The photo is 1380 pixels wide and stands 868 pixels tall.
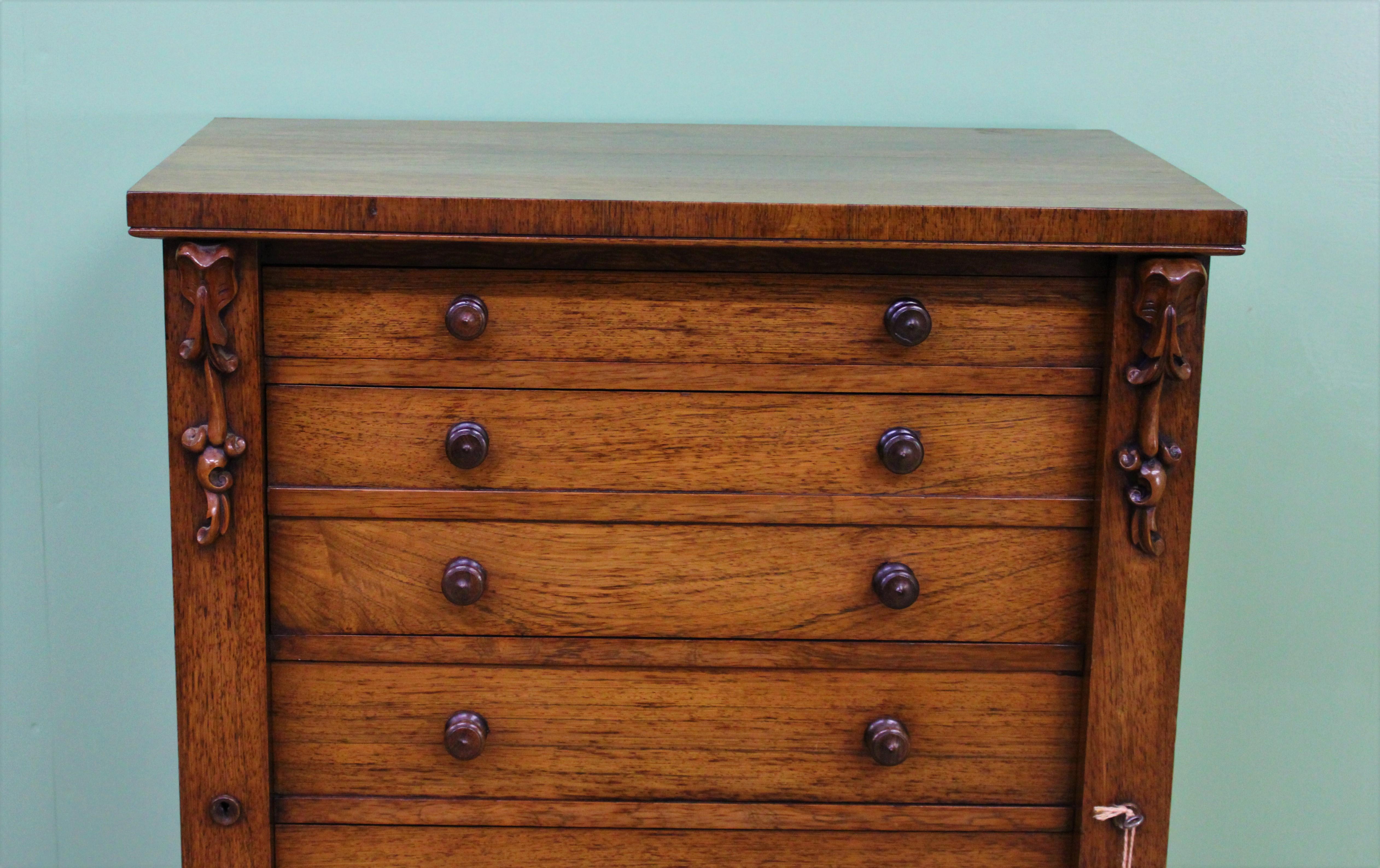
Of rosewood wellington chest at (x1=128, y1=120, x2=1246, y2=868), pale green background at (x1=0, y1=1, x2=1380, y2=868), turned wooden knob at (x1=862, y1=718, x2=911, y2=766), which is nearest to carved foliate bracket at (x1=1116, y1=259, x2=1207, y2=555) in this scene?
rosewood wellington chest at (x1=128, y1=120, x2=1246, y2=868)

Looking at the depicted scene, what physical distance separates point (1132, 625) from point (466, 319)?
0.67m

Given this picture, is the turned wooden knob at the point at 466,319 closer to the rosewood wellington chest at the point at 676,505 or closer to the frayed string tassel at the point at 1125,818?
the rosewood wellington chest at the point at 676,505

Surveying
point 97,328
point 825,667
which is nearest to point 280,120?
point 97,328

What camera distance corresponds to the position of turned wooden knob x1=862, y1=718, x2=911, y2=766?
4.26 feet

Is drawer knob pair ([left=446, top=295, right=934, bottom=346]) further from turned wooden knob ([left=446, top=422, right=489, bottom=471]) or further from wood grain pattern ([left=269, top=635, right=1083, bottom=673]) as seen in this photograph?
wood grain pattern ([left=269, top=635, right=1083, bottom=673])

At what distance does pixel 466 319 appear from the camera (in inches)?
47.8

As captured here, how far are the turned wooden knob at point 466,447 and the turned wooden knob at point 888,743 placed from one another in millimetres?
451

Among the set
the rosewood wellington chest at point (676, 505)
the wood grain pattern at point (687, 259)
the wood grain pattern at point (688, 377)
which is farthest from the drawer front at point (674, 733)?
the wood grain pattern at point (687, 259)

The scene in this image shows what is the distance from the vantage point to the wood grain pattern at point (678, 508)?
4.17 feet

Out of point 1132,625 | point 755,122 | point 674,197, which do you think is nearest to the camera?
point 674,197

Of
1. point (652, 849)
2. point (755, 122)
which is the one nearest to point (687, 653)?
point (652, 849)

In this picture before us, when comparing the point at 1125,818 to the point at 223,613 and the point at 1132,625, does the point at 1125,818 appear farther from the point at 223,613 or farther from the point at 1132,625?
the point at 223,613

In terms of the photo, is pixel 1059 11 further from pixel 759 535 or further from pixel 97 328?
pixel 97 328

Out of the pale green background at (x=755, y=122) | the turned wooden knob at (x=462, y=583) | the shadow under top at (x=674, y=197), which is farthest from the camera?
the pale green background at (x=755, y=122)
